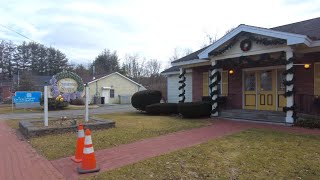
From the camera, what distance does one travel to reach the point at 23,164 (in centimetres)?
624

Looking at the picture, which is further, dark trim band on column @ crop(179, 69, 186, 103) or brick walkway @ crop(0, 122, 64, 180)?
dark trim band on column @ crop(179, 69, 186, 103)

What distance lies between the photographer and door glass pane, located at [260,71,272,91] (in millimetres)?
13756

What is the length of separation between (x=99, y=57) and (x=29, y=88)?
27.0m

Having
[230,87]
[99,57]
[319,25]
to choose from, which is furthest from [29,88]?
[319,25]

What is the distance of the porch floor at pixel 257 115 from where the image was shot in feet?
38.3

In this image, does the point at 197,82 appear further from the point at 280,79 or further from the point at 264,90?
the point at 280,79

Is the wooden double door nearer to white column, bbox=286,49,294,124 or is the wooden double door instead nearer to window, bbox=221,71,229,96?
window, bbox=221,71,229,96

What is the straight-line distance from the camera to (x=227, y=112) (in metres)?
14.0

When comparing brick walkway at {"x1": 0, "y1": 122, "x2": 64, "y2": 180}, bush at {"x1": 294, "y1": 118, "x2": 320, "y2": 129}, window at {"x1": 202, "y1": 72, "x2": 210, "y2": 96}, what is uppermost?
window at {"x1": 202, "y1": 72, "x2": 210, "y2": 96}

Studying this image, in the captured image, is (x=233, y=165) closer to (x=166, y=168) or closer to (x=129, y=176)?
(x=166, y=168)

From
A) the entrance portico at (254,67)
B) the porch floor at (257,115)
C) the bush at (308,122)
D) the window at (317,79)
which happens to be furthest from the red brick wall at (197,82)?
the bush at (308,122)

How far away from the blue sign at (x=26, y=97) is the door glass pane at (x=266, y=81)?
70.3 ft

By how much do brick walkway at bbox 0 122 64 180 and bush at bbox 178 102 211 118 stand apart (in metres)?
7.50

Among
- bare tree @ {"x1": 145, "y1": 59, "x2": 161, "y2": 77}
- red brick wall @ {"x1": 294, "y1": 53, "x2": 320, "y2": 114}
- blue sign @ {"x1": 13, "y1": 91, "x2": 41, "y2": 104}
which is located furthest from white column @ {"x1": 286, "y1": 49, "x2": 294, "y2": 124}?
bare tree @ {"x1": 145, "y1": 59, "x2": 161, "y2": 77}
